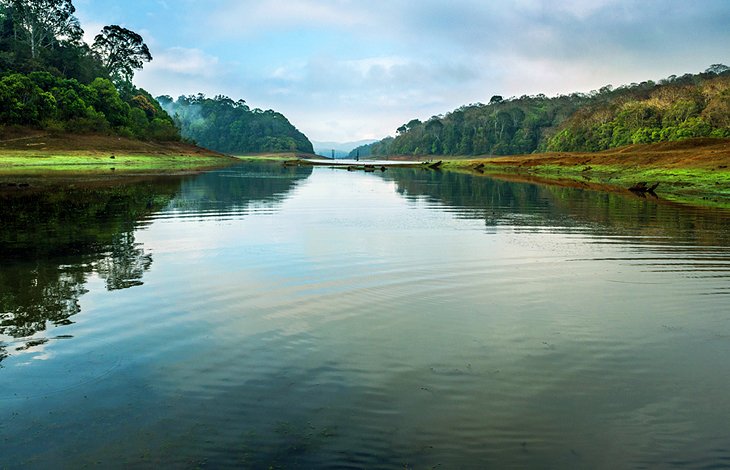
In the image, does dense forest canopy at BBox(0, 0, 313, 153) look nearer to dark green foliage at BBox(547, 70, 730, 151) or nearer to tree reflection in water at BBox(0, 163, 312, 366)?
tree reflection in water at BBox(0, 163, 312, 366)

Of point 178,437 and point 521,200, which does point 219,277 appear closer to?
point 178,437

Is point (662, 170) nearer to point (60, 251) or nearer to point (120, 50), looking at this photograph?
point (60, 251)

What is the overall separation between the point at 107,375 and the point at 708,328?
11064mm

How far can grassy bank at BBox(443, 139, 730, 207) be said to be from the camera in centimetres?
4644

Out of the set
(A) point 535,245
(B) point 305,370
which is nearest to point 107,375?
(B) point 305,370

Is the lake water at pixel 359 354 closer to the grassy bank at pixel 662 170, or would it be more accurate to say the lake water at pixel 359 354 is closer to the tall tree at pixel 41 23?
the grassy bank at pixel 662 170

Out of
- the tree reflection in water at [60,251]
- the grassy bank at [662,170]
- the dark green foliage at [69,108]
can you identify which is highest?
the dark green foliage at [69,108]

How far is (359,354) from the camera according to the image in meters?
8.54

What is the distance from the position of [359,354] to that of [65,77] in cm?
14209

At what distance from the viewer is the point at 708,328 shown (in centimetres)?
1015

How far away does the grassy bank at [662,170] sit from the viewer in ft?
152

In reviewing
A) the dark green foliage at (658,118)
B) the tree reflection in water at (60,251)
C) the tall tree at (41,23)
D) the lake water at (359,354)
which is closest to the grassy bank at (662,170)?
the dark green foliage at (658,118)

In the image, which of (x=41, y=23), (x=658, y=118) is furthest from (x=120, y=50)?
(x=658, y=118)

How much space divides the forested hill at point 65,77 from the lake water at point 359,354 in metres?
90.5
